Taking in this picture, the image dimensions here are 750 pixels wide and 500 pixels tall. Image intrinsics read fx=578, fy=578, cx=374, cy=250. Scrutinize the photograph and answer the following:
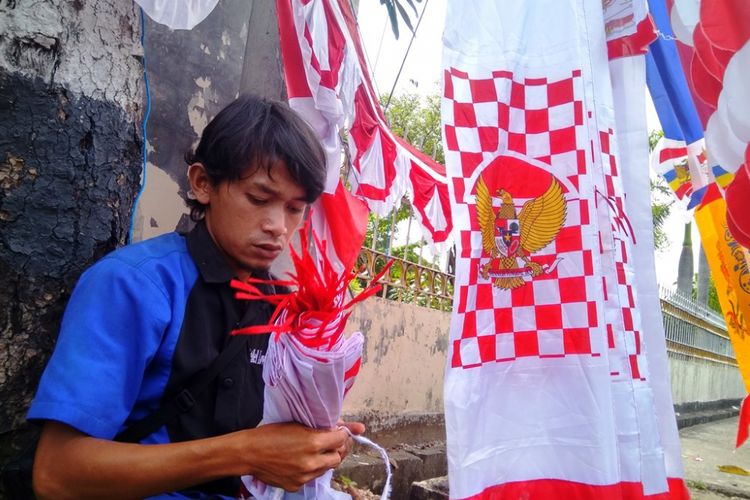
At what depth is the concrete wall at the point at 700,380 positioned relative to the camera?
880 centimetres

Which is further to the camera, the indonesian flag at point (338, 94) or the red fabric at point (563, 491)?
the indonesian flag at point (338, 94)

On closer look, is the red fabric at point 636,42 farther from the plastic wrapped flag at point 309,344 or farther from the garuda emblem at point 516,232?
the plastic wrapped flag at point 309,344

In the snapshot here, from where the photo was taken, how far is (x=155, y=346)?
104cm

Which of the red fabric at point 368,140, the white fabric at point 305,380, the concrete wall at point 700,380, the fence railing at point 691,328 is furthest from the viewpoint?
the concrete wall at point 700,380

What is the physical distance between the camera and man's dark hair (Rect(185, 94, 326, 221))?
1260 millimetres

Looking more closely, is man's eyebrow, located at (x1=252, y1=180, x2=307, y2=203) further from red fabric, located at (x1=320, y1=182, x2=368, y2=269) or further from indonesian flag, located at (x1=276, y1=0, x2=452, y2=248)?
red fabric, located at (x1=320, y1=182, x2=368, y2=269)

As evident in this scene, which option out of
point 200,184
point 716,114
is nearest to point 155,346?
point 200,184

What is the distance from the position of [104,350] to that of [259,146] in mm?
529

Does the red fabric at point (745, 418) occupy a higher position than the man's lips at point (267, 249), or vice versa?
the man's lips at point (267, 249)

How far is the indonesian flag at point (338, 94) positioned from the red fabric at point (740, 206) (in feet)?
4.87

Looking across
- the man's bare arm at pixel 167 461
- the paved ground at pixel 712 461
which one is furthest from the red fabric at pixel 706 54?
the paved ground at pixel 712 461

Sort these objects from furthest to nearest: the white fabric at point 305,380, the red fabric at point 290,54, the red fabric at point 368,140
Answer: the red fabric at point 368,140 → the red fabric at point 290,54 → the white fabric at point 305,380

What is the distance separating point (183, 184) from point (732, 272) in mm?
2118

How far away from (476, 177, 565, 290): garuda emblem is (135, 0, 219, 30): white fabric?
3.02 ft
